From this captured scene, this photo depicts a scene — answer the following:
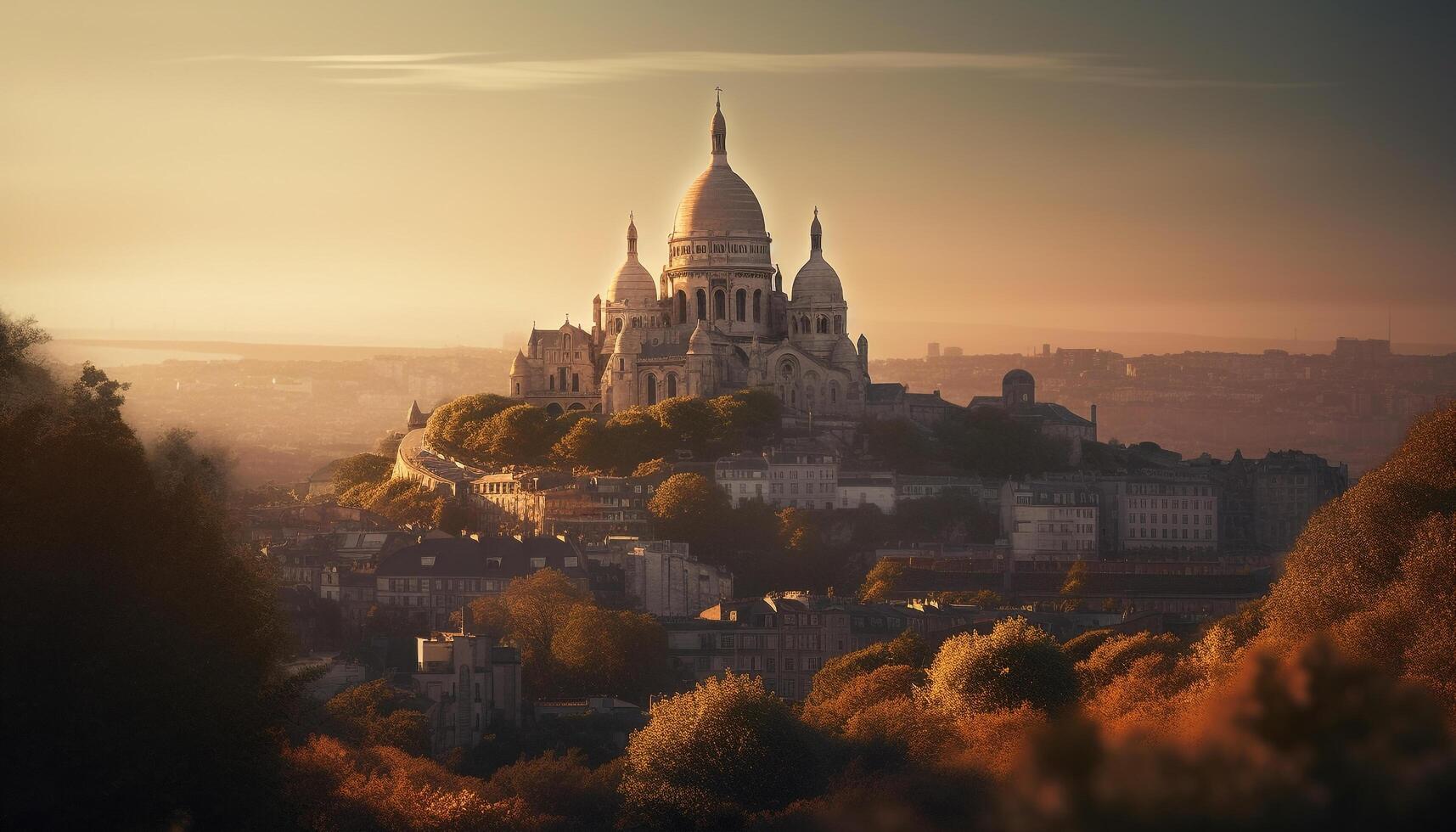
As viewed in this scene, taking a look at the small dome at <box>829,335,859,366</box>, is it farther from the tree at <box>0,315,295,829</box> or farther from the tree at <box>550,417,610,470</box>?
the tree at <box>0,315,295,829</box>

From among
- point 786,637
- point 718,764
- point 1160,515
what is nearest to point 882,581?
point 786,637

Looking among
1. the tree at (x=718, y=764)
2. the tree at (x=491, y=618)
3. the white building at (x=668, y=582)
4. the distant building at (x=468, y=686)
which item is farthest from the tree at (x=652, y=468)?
the tree at (x=718, y=764)

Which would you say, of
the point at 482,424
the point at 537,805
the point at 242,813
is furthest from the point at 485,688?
the point at 482,424

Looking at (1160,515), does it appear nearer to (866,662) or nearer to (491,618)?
(491,618)

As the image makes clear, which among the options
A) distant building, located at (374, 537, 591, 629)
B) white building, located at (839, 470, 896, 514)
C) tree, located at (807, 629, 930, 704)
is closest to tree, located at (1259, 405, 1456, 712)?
tree, located at (807, 629, 930, 704)

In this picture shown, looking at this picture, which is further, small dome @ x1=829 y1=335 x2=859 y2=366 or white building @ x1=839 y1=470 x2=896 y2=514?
small dome @ x1=829 y1=335 x2=859 y2=366

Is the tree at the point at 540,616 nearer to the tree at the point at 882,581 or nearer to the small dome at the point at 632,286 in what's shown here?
the tree at the point at 882,581

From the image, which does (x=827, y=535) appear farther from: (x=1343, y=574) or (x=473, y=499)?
(x=1343, y=574)
